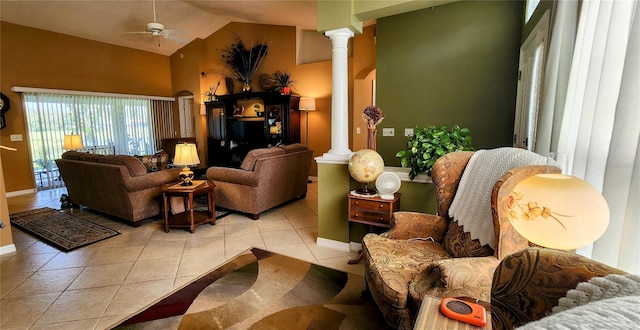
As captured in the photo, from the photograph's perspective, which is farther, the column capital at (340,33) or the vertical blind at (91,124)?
the vertical blind at (91,124)

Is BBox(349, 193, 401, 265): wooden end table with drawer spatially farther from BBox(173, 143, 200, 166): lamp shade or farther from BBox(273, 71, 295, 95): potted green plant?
BBox(273, 71, 295, 95): potted green plant

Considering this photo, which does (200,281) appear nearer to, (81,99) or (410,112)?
(410,112)

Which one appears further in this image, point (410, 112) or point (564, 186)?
point (410, 112)

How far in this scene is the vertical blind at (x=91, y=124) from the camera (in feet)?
19.2

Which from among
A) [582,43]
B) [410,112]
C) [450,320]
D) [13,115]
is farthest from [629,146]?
[13,115]

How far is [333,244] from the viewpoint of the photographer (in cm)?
314

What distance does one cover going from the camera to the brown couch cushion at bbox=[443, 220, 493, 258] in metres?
1.63

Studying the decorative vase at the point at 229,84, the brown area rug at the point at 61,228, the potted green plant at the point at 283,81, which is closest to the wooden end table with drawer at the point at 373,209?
the brown area rug at the point at 61,228

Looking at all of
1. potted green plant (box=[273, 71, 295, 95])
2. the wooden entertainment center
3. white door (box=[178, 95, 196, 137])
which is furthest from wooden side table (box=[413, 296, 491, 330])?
white door (box=[178, 95, 196, 137])

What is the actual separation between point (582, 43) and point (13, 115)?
8116 millimetres

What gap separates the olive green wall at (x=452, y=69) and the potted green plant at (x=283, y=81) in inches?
108

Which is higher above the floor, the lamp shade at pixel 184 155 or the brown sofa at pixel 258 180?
the lamp shade at pixel 184 155

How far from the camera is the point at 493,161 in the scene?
1739 millimetres

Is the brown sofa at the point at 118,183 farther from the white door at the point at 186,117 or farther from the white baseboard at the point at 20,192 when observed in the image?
the white door at the point at 186,117
